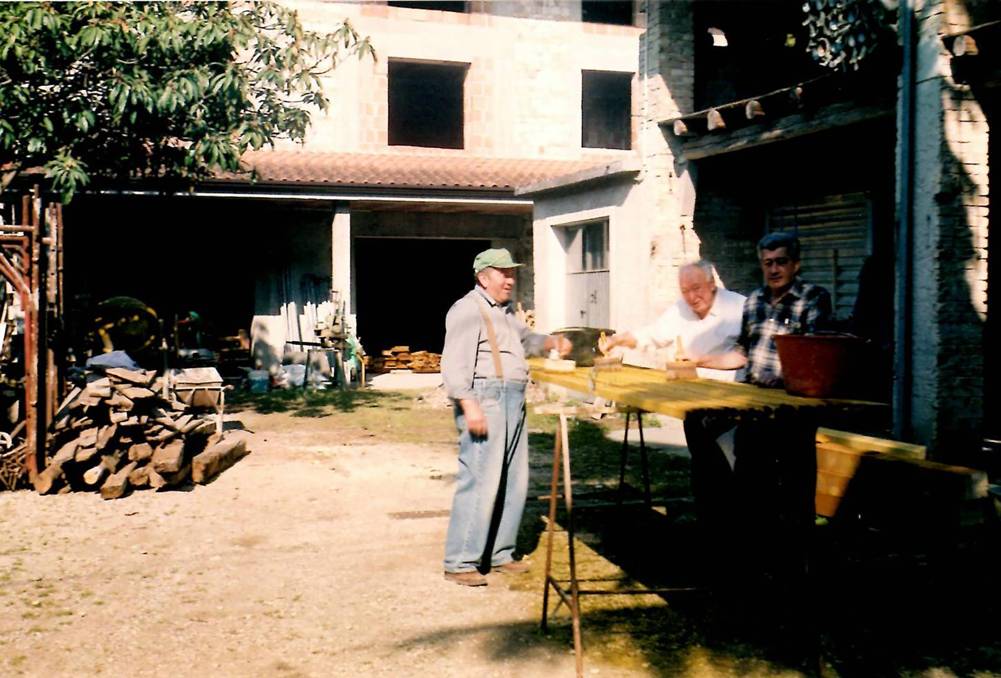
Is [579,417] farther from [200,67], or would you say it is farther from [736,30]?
[200,67]

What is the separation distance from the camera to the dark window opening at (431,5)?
60.8 ft

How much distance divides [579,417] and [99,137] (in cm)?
630

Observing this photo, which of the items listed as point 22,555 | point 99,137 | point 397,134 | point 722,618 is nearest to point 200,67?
point 99,137

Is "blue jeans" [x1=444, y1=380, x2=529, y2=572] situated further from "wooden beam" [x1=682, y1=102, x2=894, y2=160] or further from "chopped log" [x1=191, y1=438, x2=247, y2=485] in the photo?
"wooden beam" [x1=682, y1=102, x2=894, y2=160]

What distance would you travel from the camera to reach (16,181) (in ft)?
33.0

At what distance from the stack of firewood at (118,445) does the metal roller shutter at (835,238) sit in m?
6.63

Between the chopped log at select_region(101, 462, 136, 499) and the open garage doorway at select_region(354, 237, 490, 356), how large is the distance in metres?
12.4

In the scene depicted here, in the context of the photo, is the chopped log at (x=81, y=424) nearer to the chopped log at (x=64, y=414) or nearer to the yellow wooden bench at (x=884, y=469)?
the chopped log at (x=64, y=414)

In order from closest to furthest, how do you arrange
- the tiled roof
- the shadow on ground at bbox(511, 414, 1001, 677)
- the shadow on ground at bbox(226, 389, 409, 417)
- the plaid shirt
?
1. the shadow on ground at bbox(511, 414, 1001, 677)
2. the plaid shirt
3. the shadow on ground at bbox(226, 389, 409, 417)
4. the tiled roof

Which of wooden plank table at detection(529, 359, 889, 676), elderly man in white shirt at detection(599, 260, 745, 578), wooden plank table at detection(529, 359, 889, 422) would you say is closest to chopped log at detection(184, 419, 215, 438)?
wooden plank table at detection(529, 359, 889, 422)

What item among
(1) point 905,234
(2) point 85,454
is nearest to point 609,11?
(1) point 905,234

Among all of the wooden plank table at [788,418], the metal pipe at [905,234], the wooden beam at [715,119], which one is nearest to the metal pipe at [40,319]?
the wooden plank table at [788,418]

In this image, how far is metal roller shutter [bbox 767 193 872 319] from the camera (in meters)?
9.78

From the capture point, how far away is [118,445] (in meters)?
7.83
